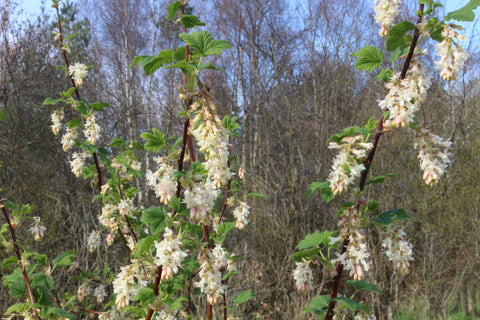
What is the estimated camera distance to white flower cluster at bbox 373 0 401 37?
163cm

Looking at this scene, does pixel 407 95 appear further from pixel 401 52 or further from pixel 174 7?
pixel 174 7

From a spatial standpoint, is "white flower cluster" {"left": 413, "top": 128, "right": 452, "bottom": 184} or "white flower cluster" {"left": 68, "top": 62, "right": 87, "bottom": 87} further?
"white flower cluster" {"left": 68, "top": 62, "right": 87, "bottom": 87}

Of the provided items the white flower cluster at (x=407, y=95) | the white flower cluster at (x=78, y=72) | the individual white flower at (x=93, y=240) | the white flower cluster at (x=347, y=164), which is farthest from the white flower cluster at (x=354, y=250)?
the individual white flower at (x=93, y=240)

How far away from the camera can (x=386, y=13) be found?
1.65 m

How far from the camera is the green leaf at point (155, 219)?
134 centimetres

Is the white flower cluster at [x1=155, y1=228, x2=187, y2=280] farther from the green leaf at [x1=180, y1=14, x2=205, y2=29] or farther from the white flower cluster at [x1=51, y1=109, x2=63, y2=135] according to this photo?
the white flower cluster at [x1=51, y1=109, x2=63, y2=135]

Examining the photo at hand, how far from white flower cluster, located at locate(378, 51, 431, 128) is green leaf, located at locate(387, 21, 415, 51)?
80mm

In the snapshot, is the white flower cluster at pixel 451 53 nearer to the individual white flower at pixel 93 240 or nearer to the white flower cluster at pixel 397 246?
the white flower cluster at pixel 397 246

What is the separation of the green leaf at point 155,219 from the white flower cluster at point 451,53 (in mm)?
1265

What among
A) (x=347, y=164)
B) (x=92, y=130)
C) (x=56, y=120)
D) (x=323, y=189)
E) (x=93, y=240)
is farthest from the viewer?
(x=93, y=240)

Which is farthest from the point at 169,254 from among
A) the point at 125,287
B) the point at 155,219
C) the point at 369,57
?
the point at 369,57

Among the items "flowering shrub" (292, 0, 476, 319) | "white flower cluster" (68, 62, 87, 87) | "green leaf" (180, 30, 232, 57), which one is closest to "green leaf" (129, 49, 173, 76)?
"green leaf" (180, 30, 232, 57)

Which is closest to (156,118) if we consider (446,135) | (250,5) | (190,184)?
(250,5)

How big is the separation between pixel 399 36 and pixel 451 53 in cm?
21
